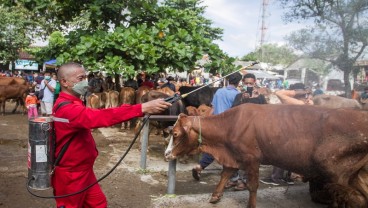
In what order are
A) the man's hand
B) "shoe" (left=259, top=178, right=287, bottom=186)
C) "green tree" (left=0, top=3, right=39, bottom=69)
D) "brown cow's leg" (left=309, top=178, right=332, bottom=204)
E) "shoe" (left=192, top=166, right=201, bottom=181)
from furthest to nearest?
"green tree" (left=0, top=3, right=39, bottom=69)
"shoe" (left=259, top=178, right=287, bottom=186)
"shoe" (left=192, top=166, right=201, bottom=181)
"brown cow's leg" (left=309, top=178, right=332, bottom=204)
the man's hand

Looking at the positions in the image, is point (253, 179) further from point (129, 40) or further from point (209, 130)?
point (129, 40)

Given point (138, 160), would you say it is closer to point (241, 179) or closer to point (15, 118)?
point (241, 179)

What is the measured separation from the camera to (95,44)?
909 centimetres

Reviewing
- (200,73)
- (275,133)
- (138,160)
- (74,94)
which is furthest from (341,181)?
(200,73)

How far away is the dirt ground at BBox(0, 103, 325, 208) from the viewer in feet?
16.9

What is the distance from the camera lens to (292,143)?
14.2 feet

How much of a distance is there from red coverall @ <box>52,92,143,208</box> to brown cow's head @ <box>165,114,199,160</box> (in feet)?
5.61

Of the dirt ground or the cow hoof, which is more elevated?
the cow hoof

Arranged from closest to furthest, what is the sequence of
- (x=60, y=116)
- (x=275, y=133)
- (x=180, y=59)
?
(x=60, y=116), (x=275, y=133), (x=180, y=59)

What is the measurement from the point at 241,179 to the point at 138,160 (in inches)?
96.4

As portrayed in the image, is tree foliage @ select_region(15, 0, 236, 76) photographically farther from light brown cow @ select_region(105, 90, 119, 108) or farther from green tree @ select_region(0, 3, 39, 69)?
green tree @ select_region(0, 3, 39, 69)

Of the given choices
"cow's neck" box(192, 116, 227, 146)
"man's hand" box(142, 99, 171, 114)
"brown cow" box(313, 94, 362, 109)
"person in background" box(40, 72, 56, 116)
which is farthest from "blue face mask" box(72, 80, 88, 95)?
"person in background" box(40, 72, 56, 116)

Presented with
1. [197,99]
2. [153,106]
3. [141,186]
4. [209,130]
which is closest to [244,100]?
[209,130]

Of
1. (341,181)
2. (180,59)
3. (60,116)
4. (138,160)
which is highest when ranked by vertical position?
(180,59)
